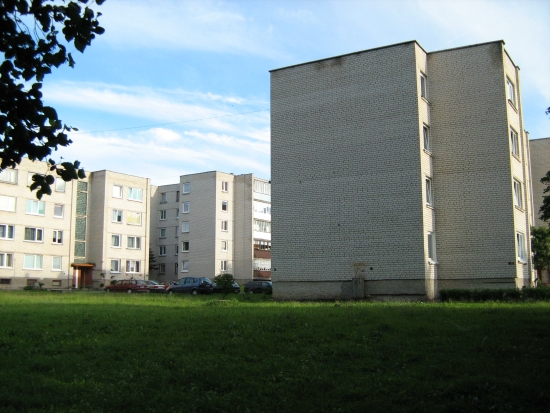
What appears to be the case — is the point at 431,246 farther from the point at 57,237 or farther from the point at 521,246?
the point at 57,237

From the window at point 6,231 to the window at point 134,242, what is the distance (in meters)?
14.4

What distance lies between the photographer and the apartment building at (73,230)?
56031 millimetres

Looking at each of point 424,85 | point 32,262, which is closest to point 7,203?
point 32,262

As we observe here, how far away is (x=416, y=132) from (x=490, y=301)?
8.38 m

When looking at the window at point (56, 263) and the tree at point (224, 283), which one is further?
the window at point (56, 263)

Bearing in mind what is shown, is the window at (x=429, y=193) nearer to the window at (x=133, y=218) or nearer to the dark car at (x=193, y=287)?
the dark car at (x=193, y=287)

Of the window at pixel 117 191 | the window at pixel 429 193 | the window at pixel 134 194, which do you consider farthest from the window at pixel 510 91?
the window at pixel 134 194

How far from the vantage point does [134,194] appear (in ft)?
227

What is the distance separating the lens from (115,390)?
8867 millimetres

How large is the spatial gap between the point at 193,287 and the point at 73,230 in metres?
23.5

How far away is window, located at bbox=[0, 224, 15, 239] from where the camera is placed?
55156mm

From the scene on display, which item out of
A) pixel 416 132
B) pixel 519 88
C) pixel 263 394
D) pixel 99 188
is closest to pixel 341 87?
pixel 416 132

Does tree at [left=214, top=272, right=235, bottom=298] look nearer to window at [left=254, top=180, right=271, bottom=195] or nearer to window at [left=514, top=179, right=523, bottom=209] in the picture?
window at [left=514, top=179, right=523, bottom=209]

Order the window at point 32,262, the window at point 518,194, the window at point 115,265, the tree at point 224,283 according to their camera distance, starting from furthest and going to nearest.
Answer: the window at point 115,265 < the window at point 32,262 < the tree at point 224,283 < the window at point 518,194
